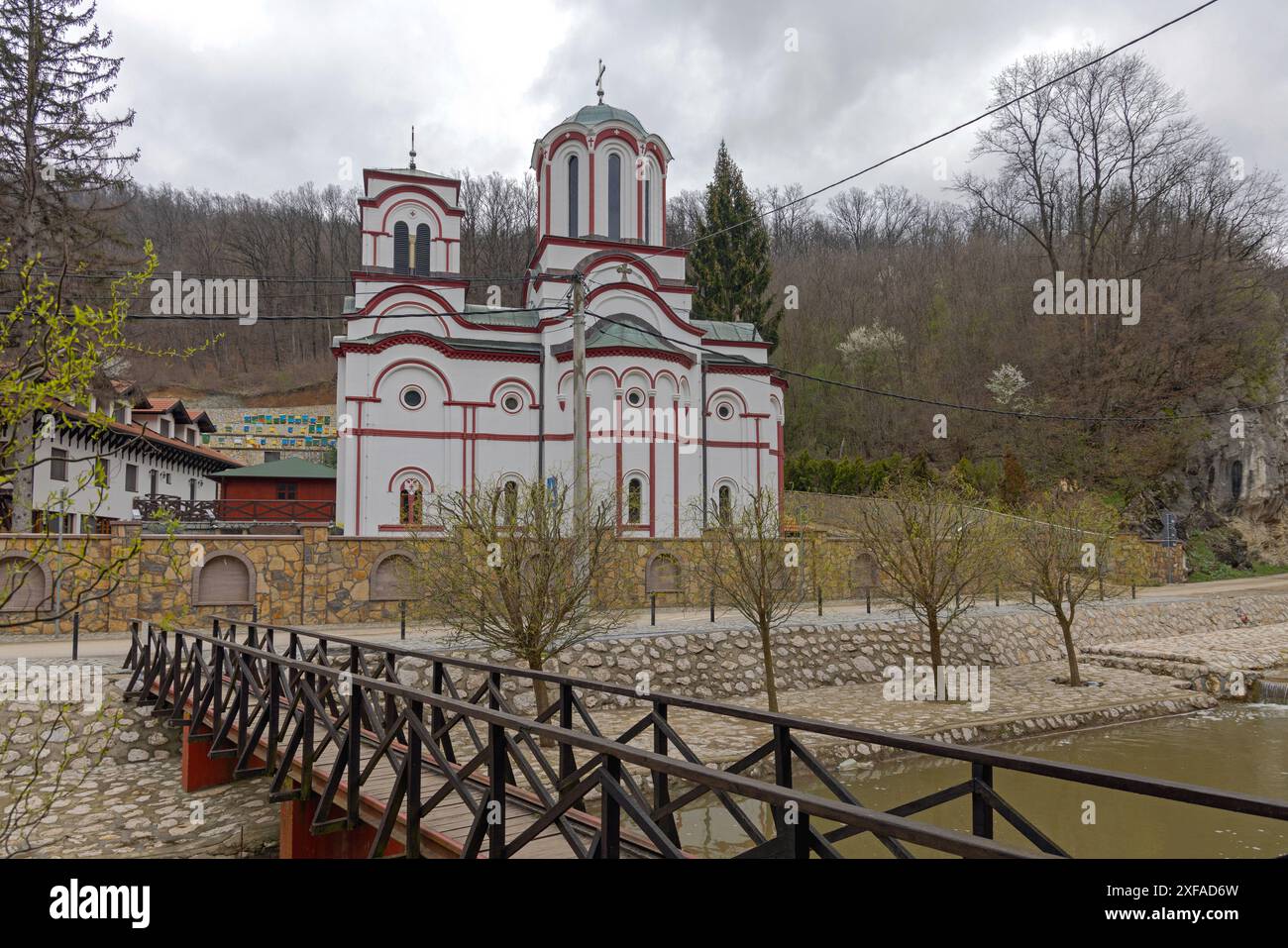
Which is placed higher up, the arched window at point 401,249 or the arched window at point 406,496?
the arched window at point 401,249

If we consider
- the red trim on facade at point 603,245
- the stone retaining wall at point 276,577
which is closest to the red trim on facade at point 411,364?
the red trim on facade at point 603,245

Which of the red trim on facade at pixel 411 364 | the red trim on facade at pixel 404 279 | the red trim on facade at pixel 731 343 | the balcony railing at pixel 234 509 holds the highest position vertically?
the red trim on facade at pixel 404 279

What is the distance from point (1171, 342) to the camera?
3250 centimetres

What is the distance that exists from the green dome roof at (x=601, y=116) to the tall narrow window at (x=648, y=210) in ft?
6.05

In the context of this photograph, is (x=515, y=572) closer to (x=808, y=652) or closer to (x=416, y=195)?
(x=808, y=652)

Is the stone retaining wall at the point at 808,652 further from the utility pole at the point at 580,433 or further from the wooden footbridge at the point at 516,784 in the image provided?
the wooden footbridge at the point at 516,784

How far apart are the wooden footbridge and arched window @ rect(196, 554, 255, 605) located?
7689mm

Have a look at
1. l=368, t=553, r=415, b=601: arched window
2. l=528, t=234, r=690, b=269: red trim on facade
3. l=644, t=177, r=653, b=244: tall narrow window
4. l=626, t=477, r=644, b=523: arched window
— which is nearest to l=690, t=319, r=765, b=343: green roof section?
l=528, t=234, r=690, b=269: red trim on facade

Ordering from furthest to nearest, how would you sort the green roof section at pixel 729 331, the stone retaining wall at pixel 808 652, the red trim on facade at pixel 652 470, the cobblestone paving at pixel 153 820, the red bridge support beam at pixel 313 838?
1. the green roof section at pixel 729 331
2. the red trim on facade at pixel 652 470
3. the stone retaining wall at pixel 808 652
4. the cobblestone paving at pixel 153 820
5. the red bridge support beam at pixel 313 838

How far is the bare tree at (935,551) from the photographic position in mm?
15031

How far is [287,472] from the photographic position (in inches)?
1335

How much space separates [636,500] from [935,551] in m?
12.4

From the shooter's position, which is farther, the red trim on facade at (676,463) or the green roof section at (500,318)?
the green roof section at (500,318)

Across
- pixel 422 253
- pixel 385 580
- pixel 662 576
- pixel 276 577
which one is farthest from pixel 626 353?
pixel 276 577
